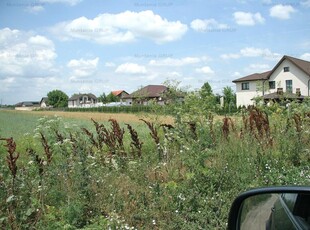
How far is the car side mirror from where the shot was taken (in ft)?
5.02

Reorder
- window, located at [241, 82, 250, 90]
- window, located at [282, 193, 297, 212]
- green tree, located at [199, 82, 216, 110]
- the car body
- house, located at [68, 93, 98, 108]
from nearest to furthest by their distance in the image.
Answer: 1. the car body
2. window, located at [282, 193, 297, 212]
3. green tree, located at [199, 82, 216, 110]
4. window, located at [241, 82, 250, 90]
5. house, located at [68, 93, 98, 108]

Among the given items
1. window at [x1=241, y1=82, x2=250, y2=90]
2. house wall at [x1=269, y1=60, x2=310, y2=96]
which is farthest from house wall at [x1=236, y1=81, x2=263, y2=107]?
house wall at [x1=269, y1=60, x2=310, y2=96]

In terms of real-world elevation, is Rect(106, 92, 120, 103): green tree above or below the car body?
above

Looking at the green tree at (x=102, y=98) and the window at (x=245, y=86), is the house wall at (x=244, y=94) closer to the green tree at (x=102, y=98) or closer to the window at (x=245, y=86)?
the window at (x=245, y=86)

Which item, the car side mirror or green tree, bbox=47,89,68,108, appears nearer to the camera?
the car side mirror

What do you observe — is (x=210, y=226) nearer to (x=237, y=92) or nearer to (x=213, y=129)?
(x=213, y=129)

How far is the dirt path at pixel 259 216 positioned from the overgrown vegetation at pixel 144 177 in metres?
2.25

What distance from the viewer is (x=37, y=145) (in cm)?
1041

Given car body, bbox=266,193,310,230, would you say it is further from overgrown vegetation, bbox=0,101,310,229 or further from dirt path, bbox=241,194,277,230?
overgrown vegetation, bbox=0,101,310,229

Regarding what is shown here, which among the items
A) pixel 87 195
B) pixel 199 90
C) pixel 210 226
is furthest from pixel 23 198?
pixel 199 90

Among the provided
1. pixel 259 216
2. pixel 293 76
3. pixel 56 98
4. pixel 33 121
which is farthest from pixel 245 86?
pixel 56 98

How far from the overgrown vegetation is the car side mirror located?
7.27 feet

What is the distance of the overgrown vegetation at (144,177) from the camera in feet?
14.3

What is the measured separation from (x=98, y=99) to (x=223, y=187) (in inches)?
4535
